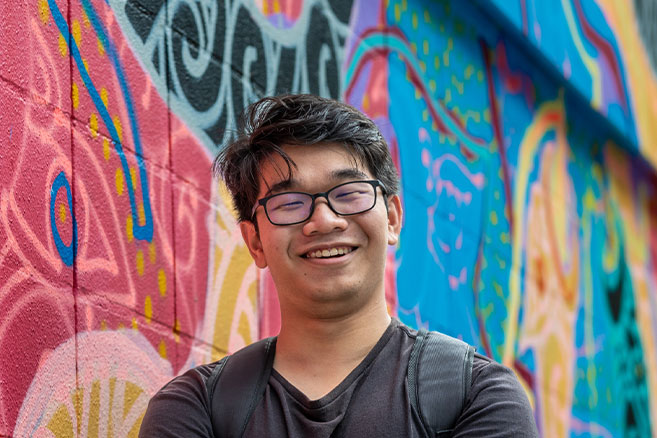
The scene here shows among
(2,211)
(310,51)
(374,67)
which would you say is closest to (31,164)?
(2,211)

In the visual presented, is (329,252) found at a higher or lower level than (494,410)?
higher

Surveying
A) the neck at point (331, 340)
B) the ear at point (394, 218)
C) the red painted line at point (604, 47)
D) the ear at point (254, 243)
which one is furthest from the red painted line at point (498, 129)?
the neck at point (331, 340)

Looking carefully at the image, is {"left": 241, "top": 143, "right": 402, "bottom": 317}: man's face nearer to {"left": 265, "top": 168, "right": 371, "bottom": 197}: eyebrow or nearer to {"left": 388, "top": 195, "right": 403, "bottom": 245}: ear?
{"left": 265, "top": 168, "right": 371, "bottom": 197}: eyebrow

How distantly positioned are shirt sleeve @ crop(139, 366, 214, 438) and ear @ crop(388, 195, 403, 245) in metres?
0.63

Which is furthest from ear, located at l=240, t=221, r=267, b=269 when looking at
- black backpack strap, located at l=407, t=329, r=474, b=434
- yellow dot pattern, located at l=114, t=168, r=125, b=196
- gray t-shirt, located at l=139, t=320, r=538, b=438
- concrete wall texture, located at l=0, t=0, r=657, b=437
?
yellow dot pattern, located at l=114, t=168, r=125, b=196

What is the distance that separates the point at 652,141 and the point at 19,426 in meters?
7.76

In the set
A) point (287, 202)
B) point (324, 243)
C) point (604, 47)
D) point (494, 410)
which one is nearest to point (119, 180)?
point (287, 202)

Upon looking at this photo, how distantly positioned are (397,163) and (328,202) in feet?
9.58

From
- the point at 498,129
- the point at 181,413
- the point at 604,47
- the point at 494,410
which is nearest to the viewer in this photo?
the point at 494,410

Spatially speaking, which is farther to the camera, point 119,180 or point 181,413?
point 119,180

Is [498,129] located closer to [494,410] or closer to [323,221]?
[323,221]

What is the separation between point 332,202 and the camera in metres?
3.08

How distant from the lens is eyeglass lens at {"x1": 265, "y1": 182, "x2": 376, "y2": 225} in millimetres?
3086

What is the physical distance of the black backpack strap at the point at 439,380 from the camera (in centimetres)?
287
